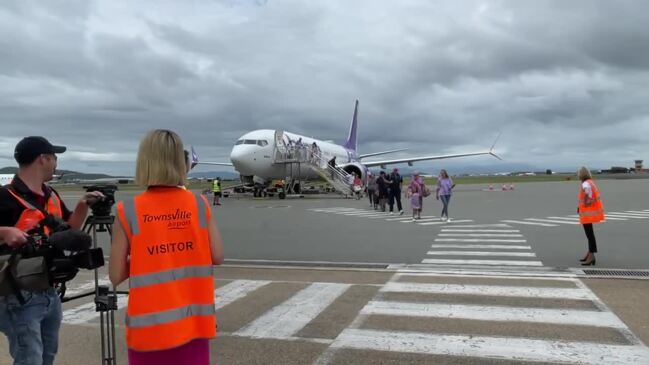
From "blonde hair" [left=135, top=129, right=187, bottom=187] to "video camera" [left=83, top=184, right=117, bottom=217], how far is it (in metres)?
0.86

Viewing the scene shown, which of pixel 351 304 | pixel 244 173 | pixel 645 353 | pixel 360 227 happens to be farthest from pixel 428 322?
pixel 244 173

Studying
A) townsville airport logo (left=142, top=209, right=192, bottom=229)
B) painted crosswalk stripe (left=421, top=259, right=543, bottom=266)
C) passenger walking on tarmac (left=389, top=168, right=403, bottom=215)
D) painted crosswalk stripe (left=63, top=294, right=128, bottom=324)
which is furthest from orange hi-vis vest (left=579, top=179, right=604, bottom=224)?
passenger walking on tarmac (left=389, top=168, right=403, bottom=215)

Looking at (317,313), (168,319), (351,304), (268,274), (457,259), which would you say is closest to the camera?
(168,319)

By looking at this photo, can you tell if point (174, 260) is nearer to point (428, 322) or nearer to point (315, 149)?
point (428, 322)

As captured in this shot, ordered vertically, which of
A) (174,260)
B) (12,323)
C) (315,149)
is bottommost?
(12,323)

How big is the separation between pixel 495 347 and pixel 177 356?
132 inches

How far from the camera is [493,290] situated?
24.5ft

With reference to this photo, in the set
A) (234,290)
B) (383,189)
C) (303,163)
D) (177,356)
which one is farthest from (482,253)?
(303,163)

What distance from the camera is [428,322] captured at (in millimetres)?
5910

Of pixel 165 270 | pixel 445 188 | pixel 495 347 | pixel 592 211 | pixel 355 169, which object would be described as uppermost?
pixel 355 169

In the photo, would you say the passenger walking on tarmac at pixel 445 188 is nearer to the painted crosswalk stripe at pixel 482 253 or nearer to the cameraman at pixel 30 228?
the painted crosswalk stripe at pixel 482 253

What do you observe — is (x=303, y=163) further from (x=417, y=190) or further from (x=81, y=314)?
(x=81, y=314)

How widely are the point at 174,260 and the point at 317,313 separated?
12.2 feet

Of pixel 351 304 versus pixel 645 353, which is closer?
pixel 645 353
